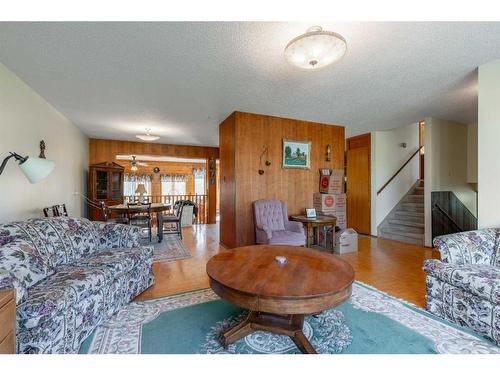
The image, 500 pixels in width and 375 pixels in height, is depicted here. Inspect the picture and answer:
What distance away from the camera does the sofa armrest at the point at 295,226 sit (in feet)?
11.8

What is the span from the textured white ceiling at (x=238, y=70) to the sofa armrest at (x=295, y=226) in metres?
1.85

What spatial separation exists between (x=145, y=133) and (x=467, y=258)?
5.80m

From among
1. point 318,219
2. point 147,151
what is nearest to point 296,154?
point 318,219

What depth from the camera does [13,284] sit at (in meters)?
1.32

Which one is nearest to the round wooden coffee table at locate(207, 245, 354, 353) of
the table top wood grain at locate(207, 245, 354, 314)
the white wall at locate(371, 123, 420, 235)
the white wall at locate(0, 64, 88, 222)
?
the table top wood grain at locate(207, 245, 354, 314)

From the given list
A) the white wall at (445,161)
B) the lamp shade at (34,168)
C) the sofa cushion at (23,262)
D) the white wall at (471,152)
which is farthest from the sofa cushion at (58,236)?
the white wall at (471,152)

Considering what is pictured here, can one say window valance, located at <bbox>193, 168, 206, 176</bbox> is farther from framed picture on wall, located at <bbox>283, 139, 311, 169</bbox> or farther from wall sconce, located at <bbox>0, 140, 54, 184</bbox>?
wall sconce, located at <bbox>0, 140, 54, 184</bbox>

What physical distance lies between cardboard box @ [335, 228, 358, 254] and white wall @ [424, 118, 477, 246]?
1547mm

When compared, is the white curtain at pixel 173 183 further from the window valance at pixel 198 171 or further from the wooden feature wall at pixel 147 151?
the wooden feature wall at pixel 147 151

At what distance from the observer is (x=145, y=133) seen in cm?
546

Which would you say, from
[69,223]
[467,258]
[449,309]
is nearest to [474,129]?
[467,258]

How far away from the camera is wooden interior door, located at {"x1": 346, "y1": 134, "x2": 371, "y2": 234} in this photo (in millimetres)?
5633

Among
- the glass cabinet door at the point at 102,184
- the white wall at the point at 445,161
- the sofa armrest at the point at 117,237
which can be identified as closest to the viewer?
the sofa armrest at the point at 117,237

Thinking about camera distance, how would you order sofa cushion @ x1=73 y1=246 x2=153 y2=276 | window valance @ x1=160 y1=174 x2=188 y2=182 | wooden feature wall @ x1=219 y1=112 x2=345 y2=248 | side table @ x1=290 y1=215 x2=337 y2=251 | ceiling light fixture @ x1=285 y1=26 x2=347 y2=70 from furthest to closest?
window valance @ x1=160 y1=174 x2=188 y2=182, wooden feature wall @ x1=219 y1=112 x2=345 y2=248, side table @ x1=290 y1=215 x2=337 y2=251, sofa cushion @ x1=73 y1=246 x2=153 y2=276, ceiling light fixture @ x1=285 y1=26 x2=347 y2=70
